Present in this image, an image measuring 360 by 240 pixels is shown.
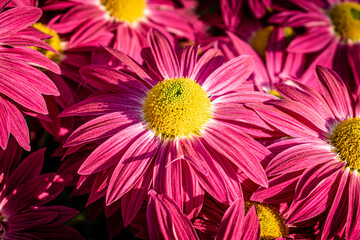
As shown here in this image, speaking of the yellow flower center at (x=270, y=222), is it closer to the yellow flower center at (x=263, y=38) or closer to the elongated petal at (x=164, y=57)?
the elongated petal at (x=164, y=57)


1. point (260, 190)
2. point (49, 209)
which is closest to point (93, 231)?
point (49, 209)

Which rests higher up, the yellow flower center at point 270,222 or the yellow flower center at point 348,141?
the yellow flower center at point 348,141

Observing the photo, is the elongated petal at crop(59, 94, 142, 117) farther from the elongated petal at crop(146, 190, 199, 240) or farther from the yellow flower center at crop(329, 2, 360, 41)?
the yellow flower center at crop(329, 2, 360, 41)

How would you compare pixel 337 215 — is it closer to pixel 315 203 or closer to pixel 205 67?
pixel 315 203

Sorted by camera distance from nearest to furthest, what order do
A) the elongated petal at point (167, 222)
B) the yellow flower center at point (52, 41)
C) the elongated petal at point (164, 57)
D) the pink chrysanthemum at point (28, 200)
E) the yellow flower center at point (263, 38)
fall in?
1. the elongated petal at point (167, 222)
2. the pink chrysanthemum at point (28, 200)
3. the elongated petal at point (164, 57)
4. the yellow flower center at point (52, 41)
5. the yellow flower center at point (263, 38)

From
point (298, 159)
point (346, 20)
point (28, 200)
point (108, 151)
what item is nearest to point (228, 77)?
point (298, 159)

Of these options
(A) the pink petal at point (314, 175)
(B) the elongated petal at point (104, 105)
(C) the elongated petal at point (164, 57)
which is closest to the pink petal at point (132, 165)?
(B) the elongated petal at point (104, 105)

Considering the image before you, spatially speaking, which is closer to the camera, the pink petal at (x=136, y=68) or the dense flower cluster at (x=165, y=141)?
the dense flower cluster at (x=165, y=141)
